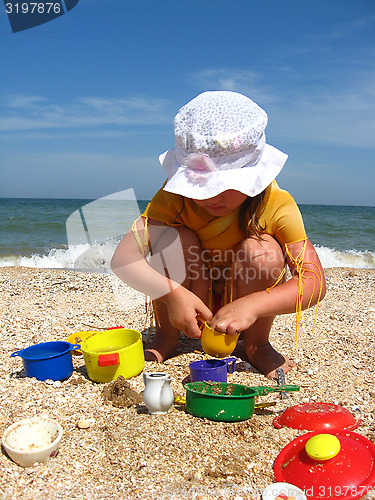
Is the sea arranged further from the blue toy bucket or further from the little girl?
the blue toy bucket

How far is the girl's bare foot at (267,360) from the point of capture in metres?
2.25

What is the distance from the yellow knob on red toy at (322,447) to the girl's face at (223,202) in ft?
3.42

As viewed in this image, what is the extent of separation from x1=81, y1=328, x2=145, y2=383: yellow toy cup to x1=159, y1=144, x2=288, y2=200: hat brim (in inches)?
32.7

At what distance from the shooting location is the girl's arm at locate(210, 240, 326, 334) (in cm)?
189

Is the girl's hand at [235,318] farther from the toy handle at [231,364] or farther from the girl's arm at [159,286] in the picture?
the toy handle at [231,364]

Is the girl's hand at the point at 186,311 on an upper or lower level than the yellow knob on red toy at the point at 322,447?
upper

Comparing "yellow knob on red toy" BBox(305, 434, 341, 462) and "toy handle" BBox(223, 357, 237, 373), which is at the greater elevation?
"yellow knob on red toy" BBox(305, 434, 341, 462)

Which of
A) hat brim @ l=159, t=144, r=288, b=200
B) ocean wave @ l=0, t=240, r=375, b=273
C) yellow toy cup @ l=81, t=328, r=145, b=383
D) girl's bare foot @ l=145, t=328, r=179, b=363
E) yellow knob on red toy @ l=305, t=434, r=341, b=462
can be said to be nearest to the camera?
yellow knob on red toy @ l=305, t=434, r=341, b=462

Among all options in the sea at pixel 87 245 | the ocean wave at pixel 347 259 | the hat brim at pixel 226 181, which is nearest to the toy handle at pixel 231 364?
the hat brim at pixel 226 181

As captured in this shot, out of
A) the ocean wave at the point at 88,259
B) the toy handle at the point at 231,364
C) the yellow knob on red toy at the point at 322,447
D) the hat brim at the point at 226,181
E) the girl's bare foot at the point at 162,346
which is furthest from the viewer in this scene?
the ocean wave at the point at 88,259

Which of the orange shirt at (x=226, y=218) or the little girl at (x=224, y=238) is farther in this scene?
the orange shirt at (x=226, y=218)

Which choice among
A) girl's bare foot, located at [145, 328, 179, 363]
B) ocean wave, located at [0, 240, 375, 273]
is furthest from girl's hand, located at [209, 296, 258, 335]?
ocean wave, located at [0, 240, 375, 273]

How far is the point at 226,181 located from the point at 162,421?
3.39 feet

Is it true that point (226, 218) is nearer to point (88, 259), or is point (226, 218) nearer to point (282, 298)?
point (282, 298)
